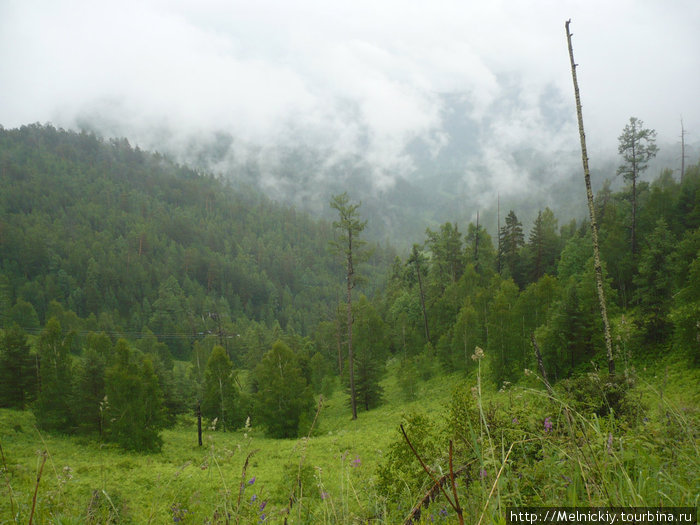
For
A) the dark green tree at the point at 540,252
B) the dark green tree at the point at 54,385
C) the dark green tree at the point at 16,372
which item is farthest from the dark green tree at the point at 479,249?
the dark green tree at the point at 16,372

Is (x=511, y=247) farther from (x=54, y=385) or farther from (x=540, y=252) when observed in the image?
(x=54, y=385)

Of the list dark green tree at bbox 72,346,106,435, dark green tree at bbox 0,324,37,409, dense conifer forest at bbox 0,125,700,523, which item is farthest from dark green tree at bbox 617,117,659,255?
dark green tree at bbox 0,324,37,409

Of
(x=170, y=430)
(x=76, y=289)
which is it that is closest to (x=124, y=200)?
(x=76, y=289)

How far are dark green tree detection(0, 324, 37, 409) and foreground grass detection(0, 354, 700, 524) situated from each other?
3.99 m

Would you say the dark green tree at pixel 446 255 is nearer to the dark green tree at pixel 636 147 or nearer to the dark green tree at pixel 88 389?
the dark green tree at pixel 636 147

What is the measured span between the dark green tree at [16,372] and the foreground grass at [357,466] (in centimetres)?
399

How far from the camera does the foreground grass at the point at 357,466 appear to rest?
1.86m

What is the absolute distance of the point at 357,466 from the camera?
3422 mm

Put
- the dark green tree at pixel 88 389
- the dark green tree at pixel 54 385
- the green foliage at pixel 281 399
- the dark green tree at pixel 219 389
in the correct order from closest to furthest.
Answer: the green foliage at pixel 281 399 < the dark green tree at pixel 88 389 < the dark green tree at pixel 54 385 < the dark green tree at pixel 219 389

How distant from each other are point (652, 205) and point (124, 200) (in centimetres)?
20769

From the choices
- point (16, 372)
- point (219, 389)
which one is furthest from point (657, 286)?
point (16, 372)

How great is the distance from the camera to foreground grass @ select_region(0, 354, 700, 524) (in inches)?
73.3

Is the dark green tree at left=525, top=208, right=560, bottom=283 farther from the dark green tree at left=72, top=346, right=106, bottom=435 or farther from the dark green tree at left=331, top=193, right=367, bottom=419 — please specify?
the dark green tree at left=72, top=346, right=106, bottom=435

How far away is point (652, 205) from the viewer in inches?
1368
